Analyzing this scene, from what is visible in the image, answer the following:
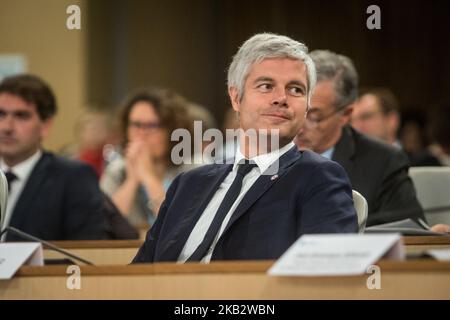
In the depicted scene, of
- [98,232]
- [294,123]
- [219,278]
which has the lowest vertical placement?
[98,232]

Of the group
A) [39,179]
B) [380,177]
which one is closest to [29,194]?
[39,179]

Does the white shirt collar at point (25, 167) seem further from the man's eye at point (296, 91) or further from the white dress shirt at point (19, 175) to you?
the man's eye at point (296, 91)

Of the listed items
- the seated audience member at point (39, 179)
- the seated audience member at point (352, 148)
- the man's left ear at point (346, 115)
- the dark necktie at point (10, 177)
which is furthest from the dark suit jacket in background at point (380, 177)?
the dark necktie at point (10, 177)

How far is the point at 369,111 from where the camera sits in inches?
253

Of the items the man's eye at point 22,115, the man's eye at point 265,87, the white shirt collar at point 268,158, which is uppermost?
the man's eye at point 265,87

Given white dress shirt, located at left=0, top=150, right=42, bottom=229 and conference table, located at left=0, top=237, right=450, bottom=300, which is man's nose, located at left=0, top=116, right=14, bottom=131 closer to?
white dress shirt, located at left=0, top=150, right=42, bottom=229

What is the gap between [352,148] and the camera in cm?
413

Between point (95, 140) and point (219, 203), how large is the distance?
4867 mm

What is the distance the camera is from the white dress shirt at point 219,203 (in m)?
2.98

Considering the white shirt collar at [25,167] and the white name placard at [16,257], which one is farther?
the white shirt collar at [25,167]
